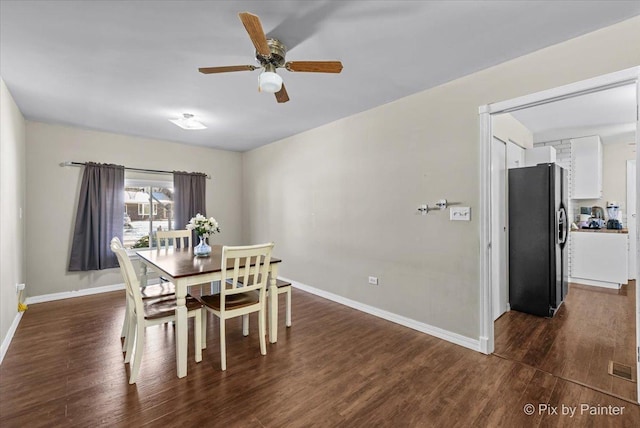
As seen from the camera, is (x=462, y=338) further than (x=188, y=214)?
No

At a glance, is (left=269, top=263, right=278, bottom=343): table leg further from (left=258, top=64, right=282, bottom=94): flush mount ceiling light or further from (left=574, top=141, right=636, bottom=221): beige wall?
(left=574, top=141, right=636, bottom=221): beige wall

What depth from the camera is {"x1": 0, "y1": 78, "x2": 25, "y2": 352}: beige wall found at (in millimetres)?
2602

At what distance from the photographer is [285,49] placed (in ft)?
7.13

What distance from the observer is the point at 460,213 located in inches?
106

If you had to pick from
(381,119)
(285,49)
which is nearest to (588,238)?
(381,119)

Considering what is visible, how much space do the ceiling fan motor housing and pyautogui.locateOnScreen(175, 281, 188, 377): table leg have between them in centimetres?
178

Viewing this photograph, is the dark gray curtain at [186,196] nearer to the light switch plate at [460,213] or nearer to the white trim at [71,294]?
the white trim at [71,294]

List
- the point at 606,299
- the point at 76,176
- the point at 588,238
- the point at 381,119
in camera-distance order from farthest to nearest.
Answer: the point at 588,238 < the point at 76,176 < the point at 606,299 < the point at 381,119

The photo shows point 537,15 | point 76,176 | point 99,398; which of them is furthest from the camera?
point 76,176

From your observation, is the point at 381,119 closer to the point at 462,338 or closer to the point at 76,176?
the point at 462,338

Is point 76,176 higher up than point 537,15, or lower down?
lower down

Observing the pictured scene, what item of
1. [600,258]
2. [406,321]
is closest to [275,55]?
[406,321]

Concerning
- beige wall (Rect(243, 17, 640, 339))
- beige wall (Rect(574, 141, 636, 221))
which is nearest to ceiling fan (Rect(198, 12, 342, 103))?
beige wall (Rect(243, 17, 640, 339))

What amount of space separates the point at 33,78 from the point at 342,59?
9.41ft
